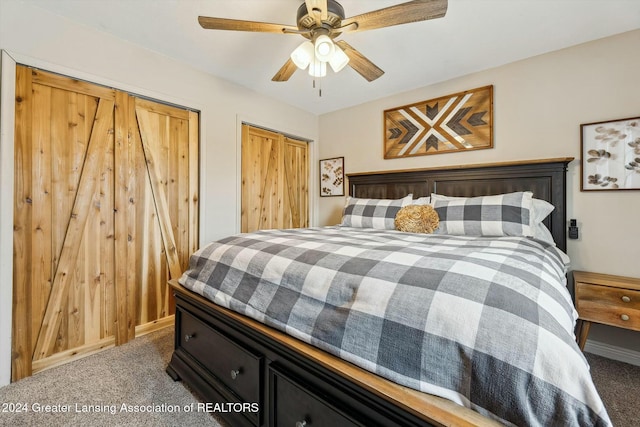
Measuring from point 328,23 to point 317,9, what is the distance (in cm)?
16

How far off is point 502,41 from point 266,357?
2.90 m

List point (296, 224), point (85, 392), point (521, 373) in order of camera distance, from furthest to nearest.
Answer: point (296, 224), point (85, 392), point (521, 373)

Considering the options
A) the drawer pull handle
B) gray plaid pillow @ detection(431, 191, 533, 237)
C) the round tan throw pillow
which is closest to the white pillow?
gray plaid pillow @ detection(431, 191, 533, 237)

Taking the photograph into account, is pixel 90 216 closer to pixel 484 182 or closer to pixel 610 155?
pixel 484 182

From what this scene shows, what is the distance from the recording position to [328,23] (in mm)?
1600

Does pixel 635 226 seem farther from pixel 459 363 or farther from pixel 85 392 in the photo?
pixel 85 392

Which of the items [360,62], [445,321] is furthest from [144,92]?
[445,321]

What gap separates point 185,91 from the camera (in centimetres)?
261

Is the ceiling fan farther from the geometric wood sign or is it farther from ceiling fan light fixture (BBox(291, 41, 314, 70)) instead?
the geometric wood sign

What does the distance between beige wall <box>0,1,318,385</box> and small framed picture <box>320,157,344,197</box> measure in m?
0.53

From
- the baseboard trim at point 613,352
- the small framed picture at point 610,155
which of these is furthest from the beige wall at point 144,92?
the baseboard trim at point 613,352

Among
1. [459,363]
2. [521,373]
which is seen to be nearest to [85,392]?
[459,363]

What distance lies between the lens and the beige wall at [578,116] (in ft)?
6.77

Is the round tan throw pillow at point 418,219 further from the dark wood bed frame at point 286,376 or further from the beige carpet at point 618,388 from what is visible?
the beige carpet at point 618,388
